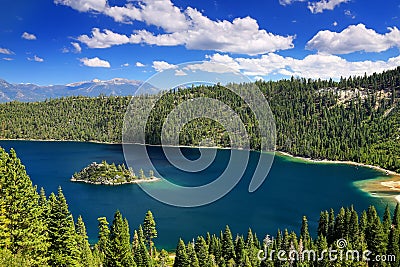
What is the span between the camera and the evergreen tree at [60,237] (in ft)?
78.3

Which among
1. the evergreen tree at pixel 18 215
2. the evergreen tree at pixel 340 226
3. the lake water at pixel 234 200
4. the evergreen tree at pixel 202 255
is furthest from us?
the lake water at pixel 234 200

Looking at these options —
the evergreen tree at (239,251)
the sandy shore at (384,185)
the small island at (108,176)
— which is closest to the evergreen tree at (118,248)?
the evergreen tree at (239,251)

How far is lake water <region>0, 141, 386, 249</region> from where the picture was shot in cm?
6169

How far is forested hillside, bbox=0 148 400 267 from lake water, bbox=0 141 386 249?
11.1 m

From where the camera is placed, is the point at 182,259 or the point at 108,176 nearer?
the point at 182,259

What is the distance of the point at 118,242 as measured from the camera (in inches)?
1105

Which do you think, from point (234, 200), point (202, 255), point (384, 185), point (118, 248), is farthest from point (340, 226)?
point (384, 185)

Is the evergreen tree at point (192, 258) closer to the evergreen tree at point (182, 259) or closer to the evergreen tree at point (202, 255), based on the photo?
the evergreen tree at point (182, 259)

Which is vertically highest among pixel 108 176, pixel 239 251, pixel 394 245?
pixel 394 245

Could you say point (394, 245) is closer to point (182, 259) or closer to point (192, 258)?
point (192, 258)

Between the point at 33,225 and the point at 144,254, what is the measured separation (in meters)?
17.2

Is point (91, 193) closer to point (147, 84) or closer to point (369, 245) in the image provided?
point (369, 245)

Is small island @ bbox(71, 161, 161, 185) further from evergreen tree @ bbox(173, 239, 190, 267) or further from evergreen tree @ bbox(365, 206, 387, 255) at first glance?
evergreen tree @ bbox(365, 206, 387, 255)

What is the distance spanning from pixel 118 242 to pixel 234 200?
2065 inches
